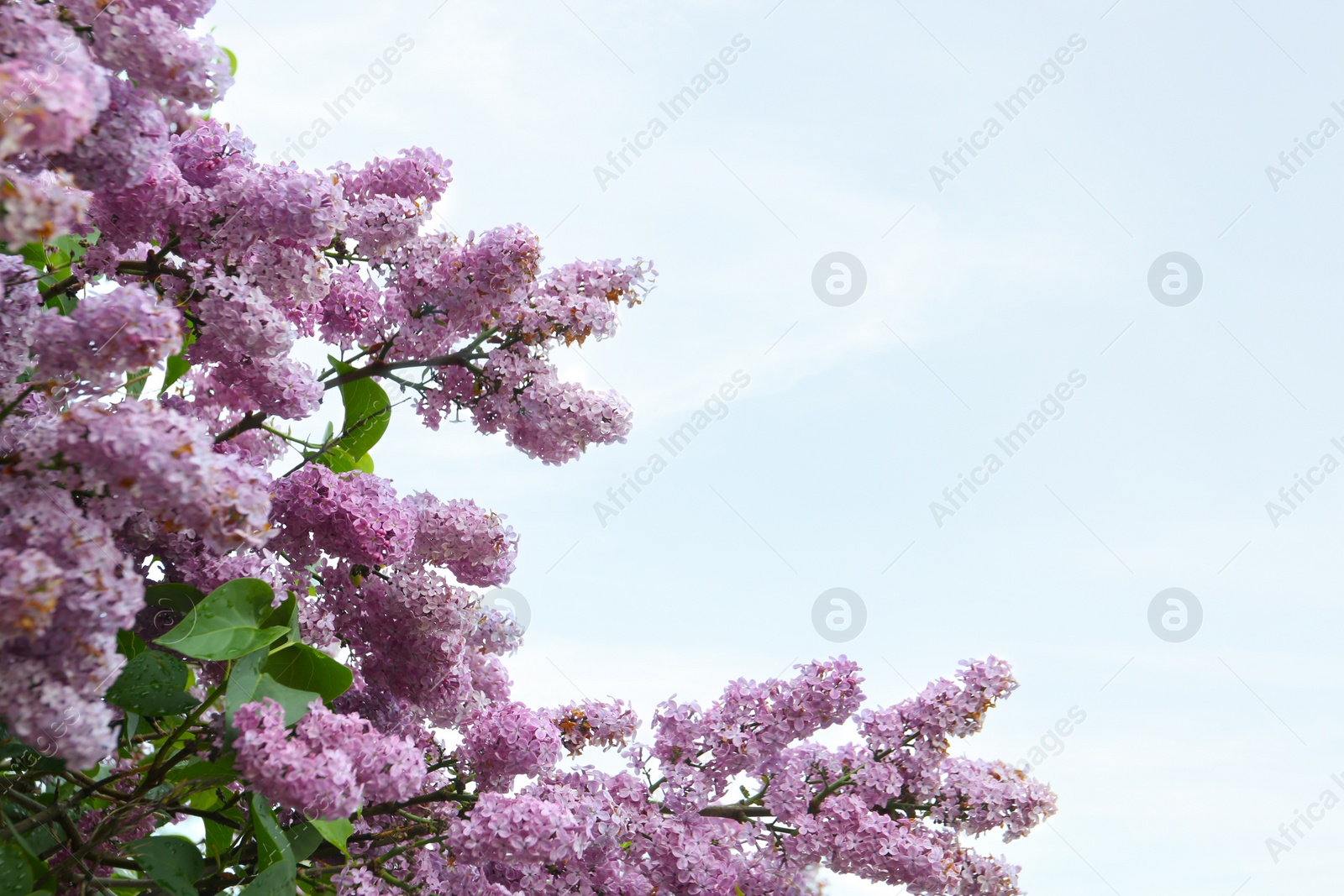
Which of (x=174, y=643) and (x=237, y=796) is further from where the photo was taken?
(x=237, y=796)

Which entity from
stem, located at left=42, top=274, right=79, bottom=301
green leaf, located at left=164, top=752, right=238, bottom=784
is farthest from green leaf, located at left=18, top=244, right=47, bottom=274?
green leaf, located at left=164, top=752, right=238, bottom=784

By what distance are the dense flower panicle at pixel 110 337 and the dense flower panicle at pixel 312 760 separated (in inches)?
20.7

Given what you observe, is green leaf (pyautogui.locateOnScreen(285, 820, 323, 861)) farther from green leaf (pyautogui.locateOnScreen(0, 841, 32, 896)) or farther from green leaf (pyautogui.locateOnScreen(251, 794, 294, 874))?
green leaf (pyautogui.locateOnScreen(0, 841, 32, 896))

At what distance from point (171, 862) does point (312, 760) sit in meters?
0.47

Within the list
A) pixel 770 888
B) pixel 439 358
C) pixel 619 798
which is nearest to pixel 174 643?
pixel 439 358

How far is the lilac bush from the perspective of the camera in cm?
142

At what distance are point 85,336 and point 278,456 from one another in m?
1.04

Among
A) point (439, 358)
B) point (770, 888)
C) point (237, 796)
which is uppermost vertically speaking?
point (439, 358)

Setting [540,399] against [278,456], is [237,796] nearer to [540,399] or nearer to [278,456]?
[278,456]

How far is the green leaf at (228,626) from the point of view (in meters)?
1.72

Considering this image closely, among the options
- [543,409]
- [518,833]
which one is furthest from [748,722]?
[543,409]

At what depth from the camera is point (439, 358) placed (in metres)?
2.28

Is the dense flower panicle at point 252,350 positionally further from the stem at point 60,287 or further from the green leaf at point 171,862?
the green leaf at point 171,862

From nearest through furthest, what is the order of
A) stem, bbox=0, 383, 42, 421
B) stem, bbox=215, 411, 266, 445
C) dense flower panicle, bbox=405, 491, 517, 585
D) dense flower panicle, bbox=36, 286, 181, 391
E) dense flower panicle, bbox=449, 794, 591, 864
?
dense flower panicle, bbox=36, 286, 181, 391 < stem, bbox=0, 383, 42, 421 < dense flower panicle, bbox=449, 794, 591, 864 < stem, bbox=215, 411, 266, 445 < dense flower panicle, bbox=405, 491, 517, 585
